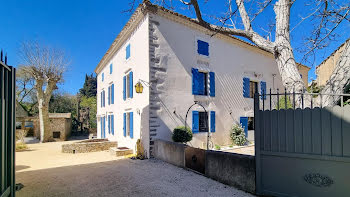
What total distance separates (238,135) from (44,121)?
49.7ft

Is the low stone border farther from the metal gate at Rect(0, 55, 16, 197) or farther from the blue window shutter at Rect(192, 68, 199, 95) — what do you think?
the metal gate at Rect(0, 55, 16, 197)

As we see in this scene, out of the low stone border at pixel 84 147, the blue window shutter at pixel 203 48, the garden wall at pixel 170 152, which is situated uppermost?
the blue window shutter at pixel 203 48

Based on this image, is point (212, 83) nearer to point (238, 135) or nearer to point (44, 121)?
A: point (238, 135)

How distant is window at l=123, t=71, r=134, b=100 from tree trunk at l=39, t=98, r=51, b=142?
9252 millimetres

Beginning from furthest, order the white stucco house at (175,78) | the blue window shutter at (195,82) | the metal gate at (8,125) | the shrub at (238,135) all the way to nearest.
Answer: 1. the shrub at (238,135)
2. the blue window shutter at (195,82)
3. the white stucco house at (175,78)
4. the metal gate at (8,125)

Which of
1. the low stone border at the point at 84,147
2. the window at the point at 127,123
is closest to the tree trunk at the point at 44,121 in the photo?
the low stone border at the point at 84,147

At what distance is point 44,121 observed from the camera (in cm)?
1590

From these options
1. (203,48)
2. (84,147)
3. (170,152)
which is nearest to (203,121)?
(170,152)

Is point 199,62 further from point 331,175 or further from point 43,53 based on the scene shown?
point 43,53

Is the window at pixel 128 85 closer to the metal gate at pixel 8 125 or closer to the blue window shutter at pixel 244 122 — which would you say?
the blue window shutter at pixel 244 122

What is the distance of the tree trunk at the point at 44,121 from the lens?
1563cm

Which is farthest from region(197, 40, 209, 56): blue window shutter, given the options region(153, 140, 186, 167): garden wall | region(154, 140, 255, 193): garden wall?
region(154, 140, 255, 193): garden wall

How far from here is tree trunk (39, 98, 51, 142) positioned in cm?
1563

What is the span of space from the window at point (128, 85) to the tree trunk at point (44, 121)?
30.4ft
